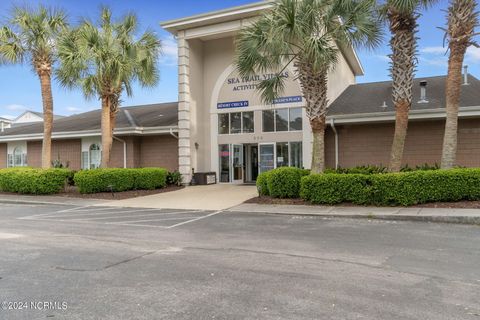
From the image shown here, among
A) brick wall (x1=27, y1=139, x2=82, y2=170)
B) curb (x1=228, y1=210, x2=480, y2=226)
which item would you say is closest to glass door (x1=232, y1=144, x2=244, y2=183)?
brick wall (x1=27, y1=139, x2=82, y2=170)

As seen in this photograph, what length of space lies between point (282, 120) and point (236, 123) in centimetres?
299

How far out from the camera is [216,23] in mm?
21984

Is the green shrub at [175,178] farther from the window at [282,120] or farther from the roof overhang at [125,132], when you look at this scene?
the window at [282,120]

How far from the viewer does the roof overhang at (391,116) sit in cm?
1648

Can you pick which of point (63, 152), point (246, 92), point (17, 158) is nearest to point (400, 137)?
point (246, 92)

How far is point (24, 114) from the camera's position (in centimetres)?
5669

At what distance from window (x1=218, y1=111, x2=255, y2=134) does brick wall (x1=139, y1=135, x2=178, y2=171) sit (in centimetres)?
303

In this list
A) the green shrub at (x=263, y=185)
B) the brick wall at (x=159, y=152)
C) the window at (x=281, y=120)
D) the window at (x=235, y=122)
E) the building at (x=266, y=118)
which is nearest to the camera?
the green shrub at (x=263, y=185)

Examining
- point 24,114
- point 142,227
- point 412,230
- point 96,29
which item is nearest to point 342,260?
point 412,230

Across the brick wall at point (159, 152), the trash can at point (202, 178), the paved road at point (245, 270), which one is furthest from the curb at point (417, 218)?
the brick wall at point (159, 152)

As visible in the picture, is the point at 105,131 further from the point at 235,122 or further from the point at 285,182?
the point at 285,182

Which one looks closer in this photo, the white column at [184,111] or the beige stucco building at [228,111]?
the beige stucco building at [228,111]

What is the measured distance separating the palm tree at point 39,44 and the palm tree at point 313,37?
1042cm

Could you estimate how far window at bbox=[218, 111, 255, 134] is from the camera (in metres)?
22.8
